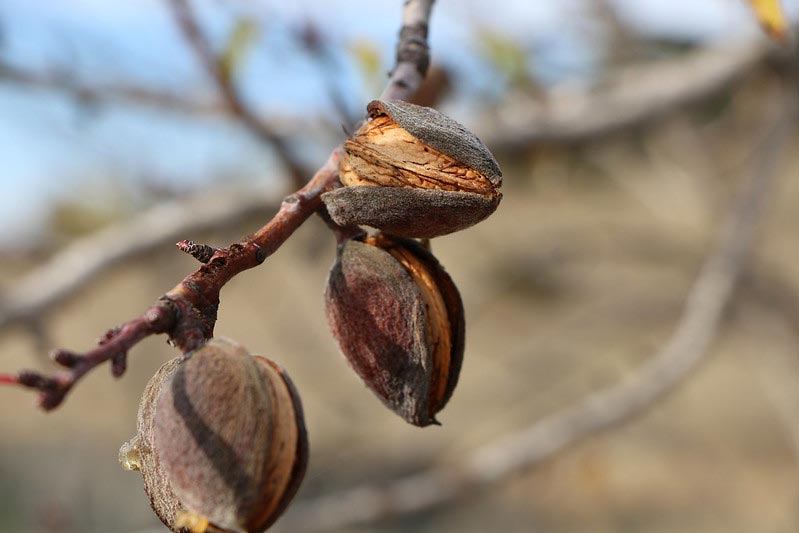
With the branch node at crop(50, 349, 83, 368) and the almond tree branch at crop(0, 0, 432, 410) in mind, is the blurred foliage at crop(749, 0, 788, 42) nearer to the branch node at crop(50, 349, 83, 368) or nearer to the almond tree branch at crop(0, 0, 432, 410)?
the almond tree branch at crop(0, 0, 432, 410)

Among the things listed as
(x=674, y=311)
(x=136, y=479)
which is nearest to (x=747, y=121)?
(x=674, y=311)

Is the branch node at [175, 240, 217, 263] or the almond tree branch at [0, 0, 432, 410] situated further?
the branch node at [175, 240, 217, 263]

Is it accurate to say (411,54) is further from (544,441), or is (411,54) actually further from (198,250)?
(544,441)

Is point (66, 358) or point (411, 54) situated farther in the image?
point (411, 54)

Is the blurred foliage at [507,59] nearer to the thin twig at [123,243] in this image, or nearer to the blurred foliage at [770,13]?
the thin twig at [123,243]

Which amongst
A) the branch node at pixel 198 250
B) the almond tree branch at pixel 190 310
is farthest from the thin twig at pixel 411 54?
the branch node at pixel 198 250

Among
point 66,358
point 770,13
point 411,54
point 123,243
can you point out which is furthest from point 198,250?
point 123,243

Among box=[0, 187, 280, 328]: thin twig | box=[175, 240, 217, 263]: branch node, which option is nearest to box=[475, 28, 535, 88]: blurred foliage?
box=[0, 187, 280, 328]: thin twig

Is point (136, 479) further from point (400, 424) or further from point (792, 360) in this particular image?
point (792, 360)
